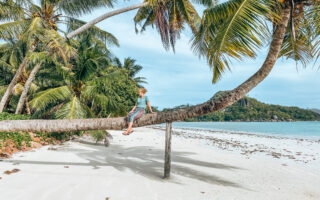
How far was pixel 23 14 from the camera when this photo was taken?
38.4 feet

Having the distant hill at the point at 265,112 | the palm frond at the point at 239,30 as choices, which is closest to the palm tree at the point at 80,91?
the palm frond at the point at 239,30

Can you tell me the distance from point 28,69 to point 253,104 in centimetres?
10747

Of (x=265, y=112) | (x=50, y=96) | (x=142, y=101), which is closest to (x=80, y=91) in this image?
(x=50, y=96)

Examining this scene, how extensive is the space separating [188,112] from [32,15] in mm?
12969

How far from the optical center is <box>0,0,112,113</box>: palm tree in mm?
10523

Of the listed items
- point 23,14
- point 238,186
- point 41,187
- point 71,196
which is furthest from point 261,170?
point 23,14

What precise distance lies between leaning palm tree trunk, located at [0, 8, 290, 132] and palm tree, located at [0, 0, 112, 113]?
25.2 feet

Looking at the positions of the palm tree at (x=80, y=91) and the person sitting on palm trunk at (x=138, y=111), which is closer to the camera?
the person sitting on palm trunk at (x=138, y=111)

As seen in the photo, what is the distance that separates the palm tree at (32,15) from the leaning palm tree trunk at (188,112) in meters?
7.67

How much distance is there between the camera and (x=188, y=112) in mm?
3992

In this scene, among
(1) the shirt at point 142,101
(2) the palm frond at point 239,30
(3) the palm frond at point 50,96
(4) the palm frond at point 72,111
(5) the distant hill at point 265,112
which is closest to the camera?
(2) the palm frond at point 239,30

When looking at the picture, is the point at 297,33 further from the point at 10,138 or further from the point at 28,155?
the point at 10,138

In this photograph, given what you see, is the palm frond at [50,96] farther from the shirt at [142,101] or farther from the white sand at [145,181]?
the shirt at [142,101]

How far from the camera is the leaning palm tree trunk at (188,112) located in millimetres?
3707
